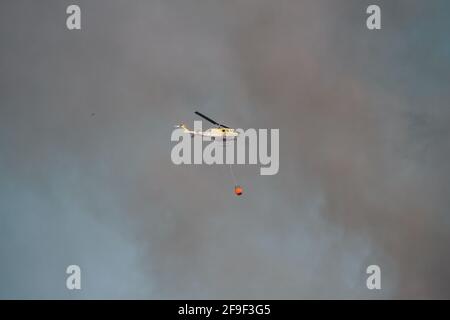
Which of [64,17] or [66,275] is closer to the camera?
[64,17]

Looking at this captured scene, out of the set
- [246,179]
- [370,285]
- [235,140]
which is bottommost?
[370,285]

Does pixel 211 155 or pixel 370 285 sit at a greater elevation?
pixel 211 155

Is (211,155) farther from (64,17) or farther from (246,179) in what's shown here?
(64,17)
